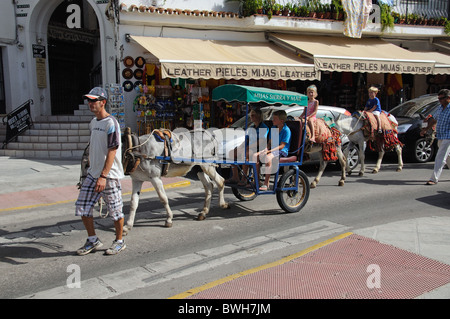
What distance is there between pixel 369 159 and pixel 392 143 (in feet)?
8.70

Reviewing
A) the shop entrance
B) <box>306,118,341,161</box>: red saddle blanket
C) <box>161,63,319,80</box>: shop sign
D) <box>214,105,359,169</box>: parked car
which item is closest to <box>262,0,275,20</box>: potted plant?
<box>161,63,319,80</box>: shop sign

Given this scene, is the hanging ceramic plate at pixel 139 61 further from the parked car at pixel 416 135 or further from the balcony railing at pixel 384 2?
the parked car at pixel 416 135

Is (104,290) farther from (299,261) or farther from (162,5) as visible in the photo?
(162,5)

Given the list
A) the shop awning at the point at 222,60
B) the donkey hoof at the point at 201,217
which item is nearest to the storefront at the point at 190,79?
the shop awning at the point at 222,60

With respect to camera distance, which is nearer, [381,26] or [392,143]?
[392,143]

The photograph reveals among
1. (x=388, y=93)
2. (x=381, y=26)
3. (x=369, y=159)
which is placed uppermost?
(x=381, y=26)

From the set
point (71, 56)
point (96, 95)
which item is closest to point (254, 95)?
point (96, 95)

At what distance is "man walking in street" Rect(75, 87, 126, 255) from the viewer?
493 cm

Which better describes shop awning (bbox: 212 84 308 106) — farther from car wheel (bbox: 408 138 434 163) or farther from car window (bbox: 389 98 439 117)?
car window (bbox: 389 98 439 117)

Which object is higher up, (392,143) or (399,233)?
(392,143)

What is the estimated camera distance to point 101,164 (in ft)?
16.5

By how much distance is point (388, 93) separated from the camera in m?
18.4

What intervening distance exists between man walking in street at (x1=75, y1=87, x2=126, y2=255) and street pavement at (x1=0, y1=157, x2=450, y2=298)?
63.5 inches
